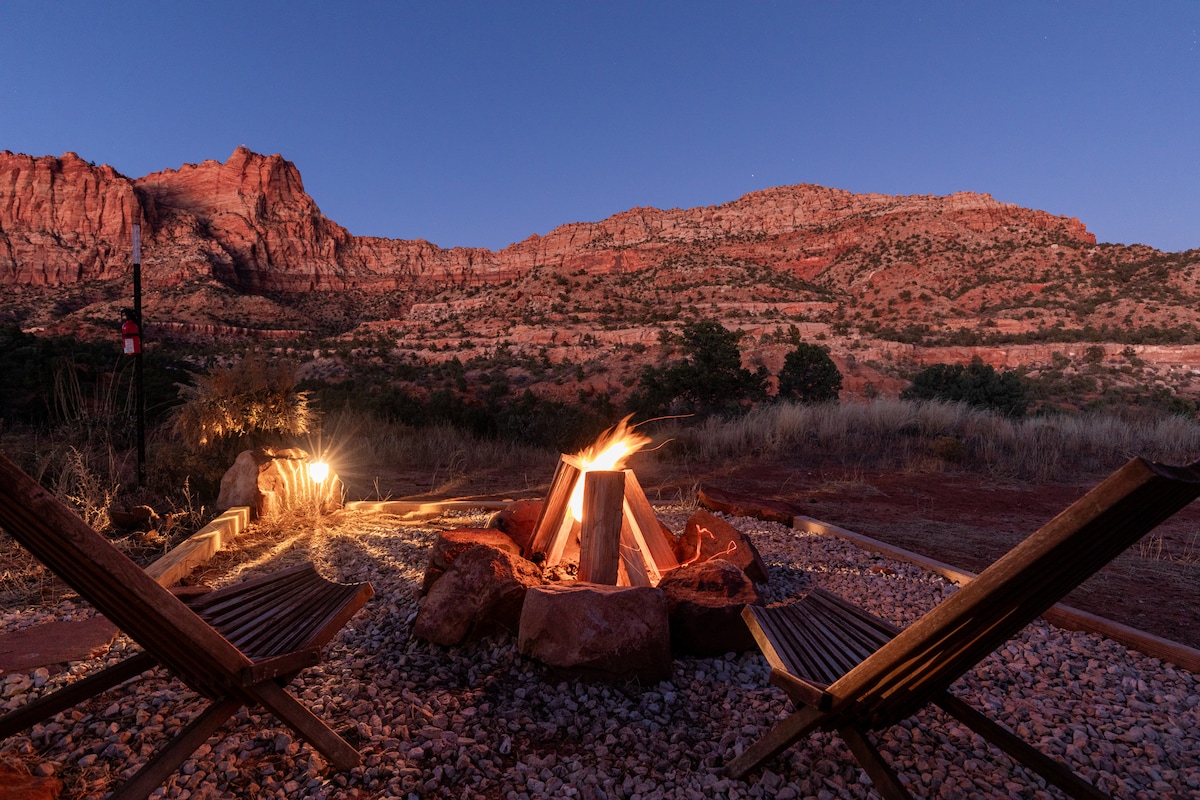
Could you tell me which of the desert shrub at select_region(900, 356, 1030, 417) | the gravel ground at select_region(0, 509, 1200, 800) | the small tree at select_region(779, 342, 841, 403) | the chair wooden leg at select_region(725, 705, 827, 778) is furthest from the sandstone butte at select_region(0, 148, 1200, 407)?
the chair wooden leg at select_region(725, 705, 827, 778)

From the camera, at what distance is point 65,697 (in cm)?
176

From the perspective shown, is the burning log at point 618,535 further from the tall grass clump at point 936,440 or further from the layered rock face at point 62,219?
the layered rock face at point 62,219

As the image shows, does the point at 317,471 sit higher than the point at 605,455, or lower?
lower

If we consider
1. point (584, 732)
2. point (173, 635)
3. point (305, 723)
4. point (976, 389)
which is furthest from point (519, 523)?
point (976, 389)

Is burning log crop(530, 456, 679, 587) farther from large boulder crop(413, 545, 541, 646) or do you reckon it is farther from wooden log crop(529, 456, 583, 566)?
large boulder crop(413, 545, 541, 646)

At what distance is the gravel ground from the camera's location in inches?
71.1

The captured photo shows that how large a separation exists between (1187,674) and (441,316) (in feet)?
171

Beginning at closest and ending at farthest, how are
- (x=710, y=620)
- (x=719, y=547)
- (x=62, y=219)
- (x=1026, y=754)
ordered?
(x=1026, y=754) < (x=710, y=620) < (x=719, y=547) < (x=62, y=219)

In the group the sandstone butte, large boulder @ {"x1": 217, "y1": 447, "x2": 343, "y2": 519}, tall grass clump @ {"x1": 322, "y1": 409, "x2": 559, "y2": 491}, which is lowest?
tall grass clump @ {"x1": 322, "y1": 409, "x2": 559, "y2": 491}

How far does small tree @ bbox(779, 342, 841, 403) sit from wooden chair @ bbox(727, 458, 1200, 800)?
15677 millimetres

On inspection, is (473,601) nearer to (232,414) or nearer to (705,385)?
(232,414)

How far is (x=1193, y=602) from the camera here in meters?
3.67

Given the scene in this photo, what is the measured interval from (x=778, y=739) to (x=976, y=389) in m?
15.3

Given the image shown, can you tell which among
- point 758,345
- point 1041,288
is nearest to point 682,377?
point 758,345
